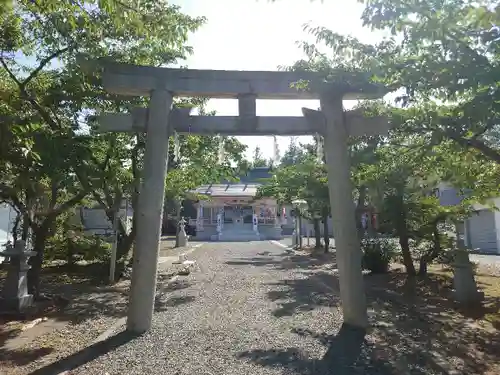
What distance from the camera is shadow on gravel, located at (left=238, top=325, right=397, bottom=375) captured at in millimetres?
4887

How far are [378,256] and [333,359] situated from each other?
8.87 metres

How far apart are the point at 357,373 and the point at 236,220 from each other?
3603 centimetres

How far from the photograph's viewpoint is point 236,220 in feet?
133

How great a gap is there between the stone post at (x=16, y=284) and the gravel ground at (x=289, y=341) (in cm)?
258

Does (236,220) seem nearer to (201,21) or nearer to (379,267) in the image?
(379,267)

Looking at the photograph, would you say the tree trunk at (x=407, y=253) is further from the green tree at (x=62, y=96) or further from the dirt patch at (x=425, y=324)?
the green tree at (x=62, y=96)

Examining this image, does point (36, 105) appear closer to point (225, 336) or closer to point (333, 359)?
point (225, 336)

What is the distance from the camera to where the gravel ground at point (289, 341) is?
5.00m

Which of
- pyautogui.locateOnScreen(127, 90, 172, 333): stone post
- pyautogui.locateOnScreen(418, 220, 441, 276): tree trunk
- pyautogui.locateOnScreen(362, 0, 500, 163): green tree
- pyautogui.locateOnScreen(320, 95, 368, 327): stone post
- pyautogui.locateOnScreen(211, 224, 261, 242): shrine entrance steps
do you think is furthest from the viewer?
pyautogui.locateOnScreen(211, 224, 261, 242): shrine entrance steps

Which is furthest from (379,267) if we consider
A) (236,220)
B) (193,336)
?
(236,220)

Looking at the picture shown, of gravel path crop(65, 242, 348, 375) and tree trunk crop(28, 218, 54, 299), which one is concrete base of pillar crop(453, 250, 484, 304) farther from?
tree trunk crop(28, 218, 54, 299)

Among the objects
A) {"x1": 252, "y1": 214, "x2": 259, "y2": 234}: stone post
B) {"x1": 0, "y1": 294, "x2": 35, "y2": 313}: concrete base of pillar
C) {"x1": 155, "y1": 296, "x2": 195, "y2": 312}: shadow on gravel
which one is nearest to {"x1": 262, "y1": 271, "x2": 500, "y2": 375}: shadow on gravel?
{"x1": 155, "y1": 296, "x2": 195, "y2": 312}: shadow on gravel

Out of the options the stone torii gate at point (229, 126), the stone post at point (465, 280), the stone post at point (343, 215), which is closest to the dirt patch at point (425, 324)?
the stone post at point (465, 280)

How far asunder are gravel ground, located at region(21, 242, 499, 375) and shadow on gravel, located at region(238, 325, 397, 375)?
0.04 ft
